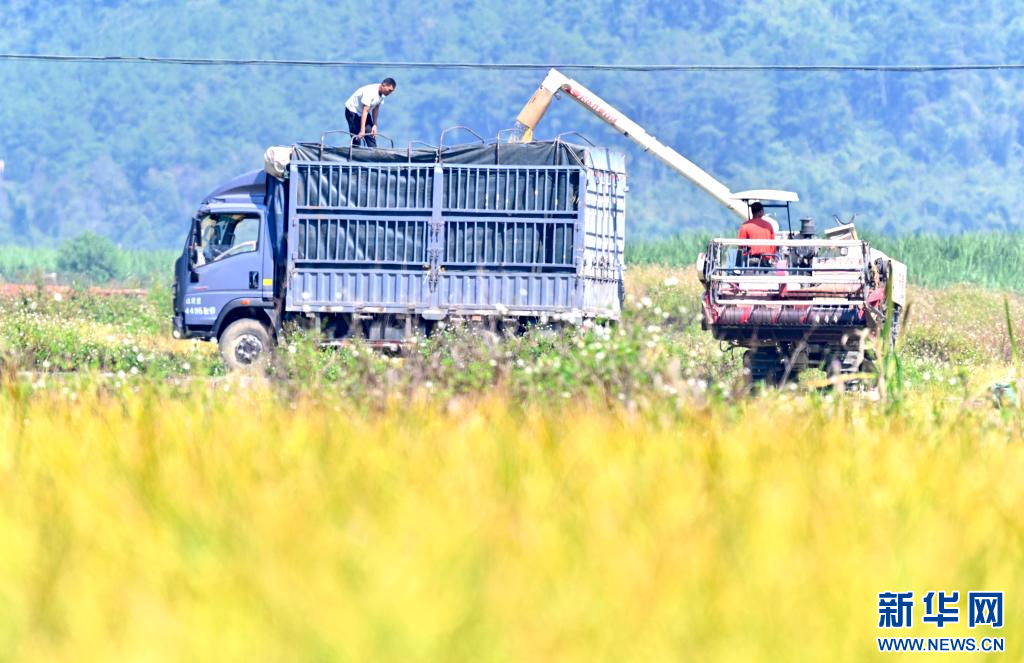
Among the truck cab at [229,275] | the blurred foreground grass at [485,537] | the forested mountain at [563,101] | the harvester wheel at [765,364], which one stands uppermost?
the forested mountain at [563,101]

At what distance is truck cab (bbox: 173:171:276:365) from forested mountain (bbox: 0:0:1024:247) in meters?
127

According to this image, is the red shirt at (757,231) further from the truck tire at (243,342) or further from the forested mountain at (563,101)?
the forested mountain at (563,101)

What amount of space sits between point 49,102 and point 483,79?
43.8 m

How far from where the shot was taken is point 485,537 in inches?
222

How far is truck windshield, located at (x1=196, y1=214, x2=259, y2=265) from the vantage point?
2408 cm

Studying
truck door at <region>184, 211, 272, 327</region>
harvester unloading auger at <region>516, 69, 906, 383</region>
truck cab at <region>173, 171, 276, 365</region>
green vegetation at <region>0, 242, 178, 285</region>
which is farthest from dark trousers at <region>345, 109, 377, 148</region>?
green vegetation at <region>0, 242, 178, 285</region>

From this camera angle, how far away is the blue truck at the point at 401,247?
23.1 meters

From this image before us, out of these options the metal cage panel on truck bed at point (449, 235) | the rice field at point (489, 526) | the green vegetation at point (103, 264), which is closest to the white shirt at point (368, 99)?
the metal cage panel on truck bed at point (449, 235)

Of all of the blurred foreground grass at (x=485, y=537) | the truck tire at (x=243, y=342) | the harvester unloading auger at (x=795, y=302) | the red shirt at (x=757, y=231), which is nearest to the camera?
the blurred foreground grass at (x=485, y=537)

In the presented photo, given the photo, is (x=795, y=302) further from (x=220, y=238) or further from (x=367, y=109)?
(x=220, y=238)

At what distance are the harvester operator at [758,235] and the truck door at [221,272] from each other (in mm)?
6842

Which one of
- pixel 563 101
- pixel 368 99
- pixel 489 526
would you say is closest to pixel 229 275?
Result: pixel 368 99

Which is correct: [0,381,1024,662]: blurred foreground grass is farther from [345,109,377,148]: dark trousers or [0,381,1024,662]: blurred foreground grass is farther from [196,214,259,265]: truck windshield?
[345,109,377,148]: dark trousers

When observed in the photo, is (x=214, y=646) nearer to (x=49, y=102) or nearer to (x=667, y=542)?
(x=667, y=542)
